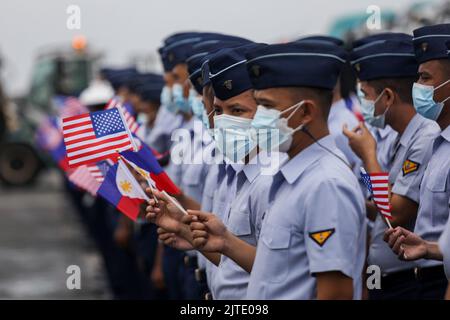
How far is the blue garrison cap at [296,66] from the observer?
3.78m

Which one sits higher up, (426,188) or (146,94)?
(426,188)

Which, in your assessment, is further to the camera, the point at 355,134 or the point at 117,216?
the point at 117,216

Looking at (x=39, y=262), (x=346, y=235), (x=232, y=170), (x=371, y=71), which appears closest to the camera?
(x=346, y=235)

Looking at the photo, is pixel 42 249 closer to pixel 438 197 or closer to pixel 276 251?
pixel 438 197

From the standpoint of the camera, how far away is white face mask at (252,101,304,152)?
378 cm

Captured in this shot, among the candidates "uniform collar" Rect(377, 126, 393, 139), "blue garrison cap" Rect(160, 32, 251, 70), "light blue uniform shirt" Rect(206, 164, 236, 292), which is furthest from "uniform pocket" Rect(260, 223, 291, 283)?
"blue garrison cap" Rect(160, 32, 251, 70)

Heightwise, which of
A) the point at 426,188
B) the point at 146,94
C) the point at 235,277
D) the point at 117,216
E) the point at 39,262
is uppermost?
the point at 426,188

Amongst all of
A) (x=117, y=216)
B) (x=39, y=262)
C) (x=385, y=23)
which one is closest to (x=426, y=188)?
(x=117, y=216)

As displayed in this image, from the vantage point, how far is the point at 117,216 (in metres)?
9.60

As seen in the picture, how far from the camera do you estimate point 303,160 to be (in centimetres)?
375

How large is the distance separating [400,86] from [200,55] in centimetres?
105

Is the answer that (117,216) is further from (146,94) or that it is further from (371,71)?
(371,71)

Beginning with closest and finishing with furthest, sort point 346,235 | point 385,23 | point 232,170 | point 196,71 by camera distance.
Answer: point 346,235, point 232,170, point 196,71, point 385,23

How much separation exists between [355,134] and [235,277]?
1.06m
